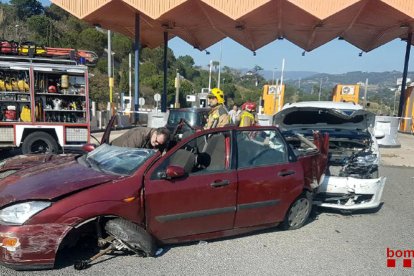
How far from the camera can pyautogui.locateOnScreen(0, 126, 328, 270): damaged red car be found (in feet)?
11.3

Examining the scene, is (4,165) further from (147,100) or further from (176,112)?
(147,100)

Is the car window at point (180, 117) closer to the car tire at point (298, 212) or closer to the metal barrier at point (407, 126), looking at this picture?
the car tire at point (298, 212)

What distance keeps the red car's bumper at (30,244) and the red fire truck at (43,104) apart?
250 inches

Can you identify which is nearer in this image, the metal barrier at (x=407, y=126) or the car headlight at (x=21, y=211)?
the car headlight at (x=21, y=211)

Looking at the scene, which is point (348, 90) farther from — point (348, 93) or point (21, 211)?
point (21, 211)

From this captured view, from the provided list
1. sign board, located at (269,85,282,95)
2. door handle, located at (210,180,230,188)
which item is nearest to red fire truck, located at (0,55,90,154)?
door handle, located at (210,180,230,188)

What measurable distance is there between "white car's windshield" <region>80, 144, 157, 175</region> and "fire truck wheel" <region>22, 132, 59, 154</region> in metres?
5.24

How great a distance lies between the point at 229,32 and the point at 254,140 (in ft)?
59.4

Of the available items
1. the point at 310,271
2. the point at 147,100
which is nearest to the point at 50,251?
the point at 310,271

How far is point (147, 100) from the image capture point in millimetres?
57281

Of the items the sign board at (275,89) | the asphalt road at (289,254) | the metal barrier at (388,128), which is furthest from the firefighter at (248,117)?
the sign board at (275,89)

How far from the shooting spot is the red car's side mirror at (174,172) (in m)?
3.91

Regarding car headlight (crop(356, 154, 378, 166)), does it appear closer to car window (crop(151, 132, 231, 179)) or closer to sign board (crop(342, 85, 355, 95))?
car window (crop(151, 132, 231, 179))

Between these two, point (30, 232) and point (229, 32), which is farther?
point (229, 32)
